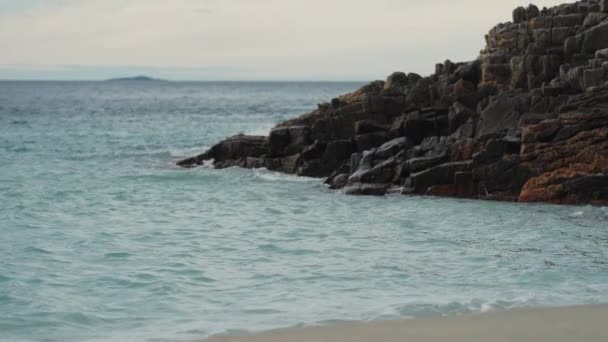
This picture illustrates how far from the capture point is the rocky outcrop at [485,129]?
75.9 ft

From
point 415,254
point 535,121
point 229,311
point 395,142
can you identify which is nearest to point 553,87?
point 535,121

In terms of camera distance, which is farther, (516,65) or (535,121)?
(516,65)

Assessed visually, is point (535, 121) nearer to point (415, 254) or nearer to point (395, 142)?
point (395, 142)

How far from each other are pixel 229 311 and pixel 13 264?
17.1 ft

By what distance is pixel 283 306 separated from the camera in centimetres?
1270

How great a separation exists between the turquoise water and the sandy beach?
39cm

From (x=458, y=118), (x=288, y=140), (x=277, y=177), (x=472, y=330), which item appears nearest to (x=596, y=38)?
(x=458, y=118)

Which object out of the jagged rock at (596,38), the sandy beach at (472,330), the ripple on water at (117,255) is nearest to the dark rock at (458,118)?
the jagged rock at (596,38)

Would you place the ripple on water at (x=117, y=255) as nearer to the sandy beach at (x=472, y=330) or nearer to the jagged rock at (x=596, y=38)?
the sandy beach at (x=472, y=330)

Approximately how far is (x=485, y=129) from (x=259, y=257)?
12.3 meters

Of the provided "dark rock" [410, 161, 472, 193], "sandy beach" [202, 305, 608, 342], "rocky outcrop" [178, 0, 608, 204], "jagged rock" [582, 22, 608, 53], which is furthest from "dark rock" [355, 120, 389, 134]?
"sandy beach" [202, 305, 608, 342]

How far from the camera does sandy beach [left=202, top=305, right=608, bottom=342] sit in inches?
432

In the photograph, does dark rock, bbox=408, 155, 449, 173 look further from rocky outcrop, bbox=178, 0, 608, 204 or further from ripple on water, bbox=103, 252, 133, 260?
ripple on water, bbox=103, 252, 133, 260

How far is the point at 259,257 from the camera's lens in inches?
639
